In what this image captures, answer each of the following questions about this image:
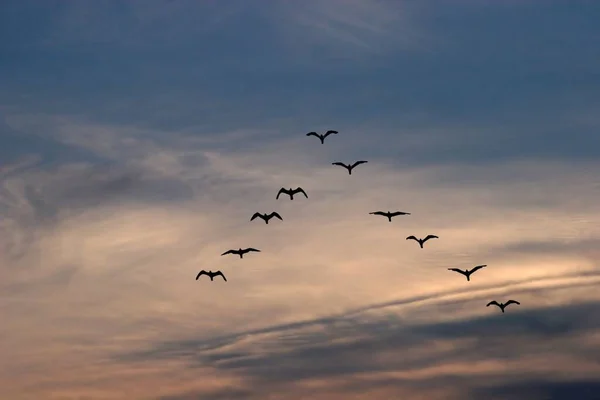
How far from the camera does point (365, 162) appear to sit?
19700 centimetres

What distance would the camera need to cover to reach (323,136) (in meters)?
200

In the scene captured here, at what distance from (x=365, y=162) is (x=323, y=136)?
10.5 metres
